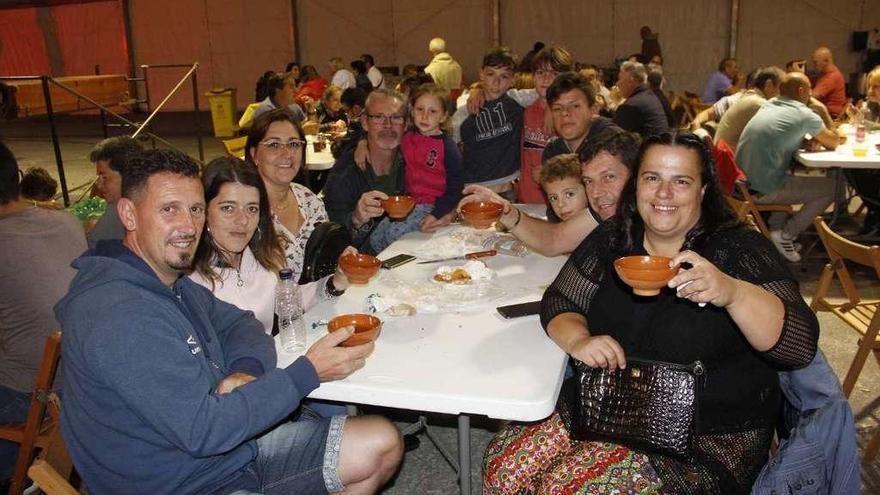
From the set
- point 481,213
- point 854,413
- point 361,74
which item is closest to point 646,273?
point 481,213

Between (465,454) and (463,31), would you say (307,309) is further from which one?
(463,31)

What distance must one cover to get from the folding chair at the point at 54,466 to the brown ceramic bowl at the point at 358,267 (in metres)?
1.10

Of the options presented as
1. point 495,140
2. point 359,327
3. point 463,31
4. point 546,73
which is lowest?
point 359,327

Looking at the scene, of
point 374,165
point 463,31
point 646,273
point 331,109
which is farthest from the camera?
point 463,31

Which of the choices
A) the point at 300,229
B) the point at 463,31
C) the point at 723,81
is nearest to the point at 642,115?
the point at 300,229

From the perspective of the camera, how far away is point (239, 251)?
8.67 ft

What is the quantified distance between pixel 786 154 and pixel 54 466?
5.78 meters

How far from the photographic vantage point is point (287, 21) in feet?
53.5

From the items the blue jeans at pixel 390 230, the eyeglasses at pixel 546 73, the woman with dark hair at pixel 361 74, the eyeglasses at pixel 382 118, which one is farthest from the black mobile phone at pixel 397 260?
the woman with dark hair at pixel 361 74

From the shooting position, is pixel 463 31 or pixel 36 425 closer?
pixel 36 425

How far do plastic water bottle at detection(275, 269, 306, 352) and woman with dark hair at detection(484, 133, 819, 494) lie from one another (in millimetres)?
770

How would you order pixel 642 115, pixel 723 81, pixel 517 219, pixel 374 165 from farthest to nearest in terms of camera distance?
1. pixel 723 81
2. pixel 642 115
3. pixel 374 165
4. pixel 517 219

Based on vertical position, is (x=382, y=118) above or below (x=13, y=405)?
above

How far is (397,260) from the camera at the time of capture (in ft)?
10.3
